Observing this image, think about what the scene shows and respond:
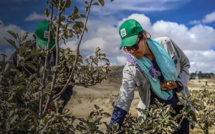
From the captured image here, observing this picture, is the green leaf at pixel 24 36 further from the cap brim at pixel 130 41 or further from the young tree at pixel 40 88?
the cap brim at pixel 130 41

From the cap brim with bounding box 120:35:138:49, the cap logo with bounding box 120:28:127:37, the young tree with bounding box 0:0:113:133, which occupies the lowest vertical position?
the young tree with bounding box 0:0:113:133

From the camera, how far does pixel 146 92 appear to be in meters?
2.36

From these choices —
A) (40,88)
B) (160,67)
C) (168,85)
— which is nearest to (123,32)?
(160,67)

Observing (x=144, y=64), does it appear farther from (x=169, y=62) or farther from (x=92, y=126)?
(x=92, y=126)

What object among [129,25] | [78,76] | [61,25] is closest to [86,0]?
[61,25]

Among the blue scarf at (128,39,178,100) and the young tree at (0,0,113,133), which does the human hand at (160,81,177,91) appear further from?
the young tree at (0,0,113,133)

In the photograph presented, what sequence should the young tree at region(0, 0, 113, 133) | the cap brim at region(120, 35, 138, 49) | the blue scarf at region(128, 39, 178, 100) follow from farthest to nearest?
the blue scarf at region(128, 39, 178, 100)
the cap brim at region(120, 35, 138, 49)
the young tree at region(0, 0, 113, 133)

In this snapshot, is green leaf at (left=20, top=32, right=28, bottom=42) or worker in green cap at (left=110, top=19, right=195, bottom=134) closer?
green leaf at (left=20, top=32, right=28, bottom=42)

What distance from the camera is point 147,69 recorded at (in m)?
2.23

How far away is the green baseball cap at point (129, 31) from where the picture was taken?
81.7 inches

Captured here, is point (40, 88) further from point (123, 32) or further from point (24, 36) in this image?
point (123, 32)

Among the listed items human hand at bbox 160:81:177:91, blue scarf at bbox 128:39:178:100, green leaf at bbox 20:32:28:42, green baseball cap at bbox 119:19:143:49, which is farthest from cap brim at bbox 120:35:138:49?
green leaf at bbox 20:32:28:42

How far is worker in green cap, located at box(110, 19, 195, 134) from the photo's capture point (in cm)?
210

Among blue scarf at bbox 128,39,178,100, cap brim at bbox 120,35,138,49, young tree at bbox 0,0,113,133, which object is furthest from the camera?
blue scarf at bbox 128,39,178,100
